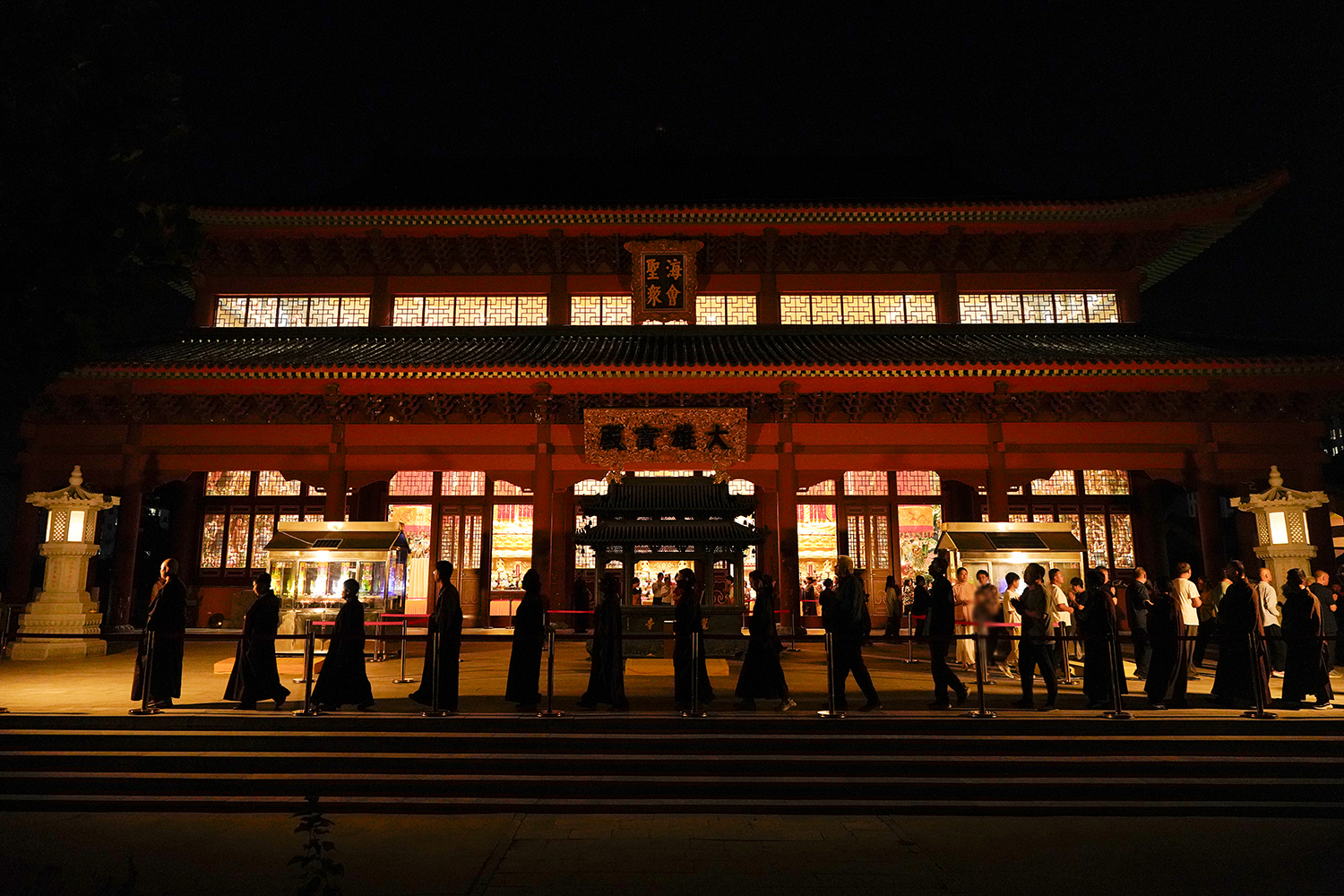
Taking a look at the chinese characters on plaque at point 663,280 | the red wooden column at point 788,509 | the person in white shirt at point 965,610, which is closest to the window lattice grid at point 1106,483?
the red wooden column at point 788,509

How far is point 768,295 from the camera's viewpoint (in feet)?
61.2

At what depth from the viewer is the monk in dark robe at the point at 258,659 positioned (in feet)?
28.2

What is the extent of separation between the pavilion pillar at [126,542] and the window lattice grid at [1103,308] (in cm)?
2141

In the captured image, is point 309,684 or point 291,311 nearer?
point 309,684

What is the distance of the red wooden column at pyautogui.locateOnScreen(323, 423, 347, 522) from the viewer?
52.1 feet

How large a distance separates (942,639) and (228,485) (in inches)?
725

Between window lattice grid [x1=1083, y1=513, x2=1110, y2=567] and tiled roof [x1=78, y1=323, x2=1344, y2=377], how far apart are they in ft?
15.7

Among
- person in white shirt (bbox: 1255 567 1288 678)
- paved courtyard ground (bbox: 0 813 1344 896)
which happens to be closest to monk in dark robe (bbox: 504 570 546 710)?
paved courtyard ground (bbox: 0 813 1344 896)

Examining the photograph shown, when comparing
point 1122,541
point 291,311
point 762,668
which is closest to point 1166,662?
point 762,668

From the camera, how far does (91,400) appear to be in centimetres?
1595

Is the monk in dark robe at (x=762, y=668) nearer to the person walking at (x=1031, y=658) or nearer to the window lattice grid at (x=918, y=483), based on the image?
the person walking at (x=1031, y=658)

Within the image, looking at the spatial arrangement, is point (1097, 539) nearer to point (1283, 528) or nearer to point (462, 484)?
point (1283, 528)

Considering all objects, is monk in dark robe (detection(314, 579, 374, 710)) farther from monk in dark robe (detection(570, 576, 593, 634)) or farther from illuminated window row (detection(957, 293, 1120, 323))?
illuminated window row (detection(957, 293, 1120, 323))

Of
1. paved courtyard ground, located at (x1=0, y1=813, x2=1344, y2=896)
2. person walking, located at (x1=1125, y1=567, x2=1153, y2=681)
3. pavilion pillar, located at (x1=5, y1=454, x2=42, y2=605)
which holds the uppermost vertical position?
pavilion pillar, located at (x1=5, y1=454, x2=42, y2=605)
